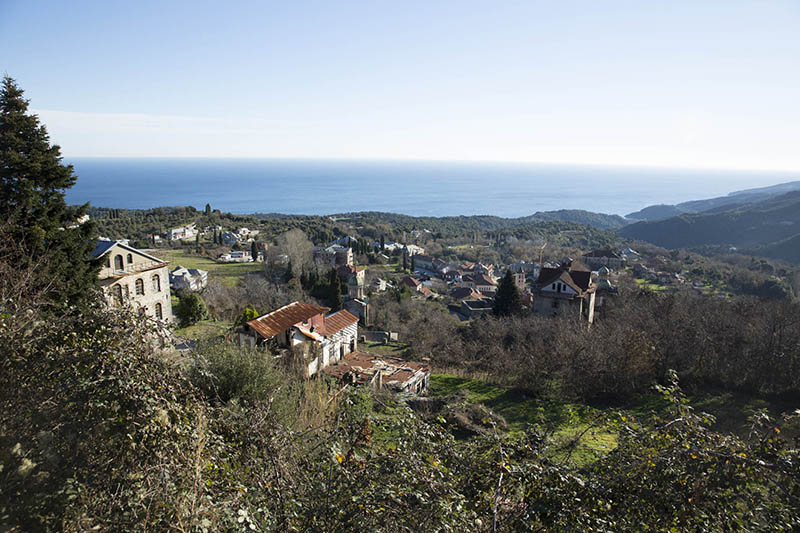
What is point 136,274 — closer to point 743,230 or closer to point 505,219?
point 743,230

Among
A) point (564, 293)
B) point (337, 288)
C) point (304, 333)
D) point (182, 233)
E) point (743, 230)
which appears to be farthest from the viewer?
point (743, 230)

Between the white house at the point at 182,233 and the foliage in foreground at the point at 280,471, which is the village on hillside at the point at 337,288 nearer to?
the white house at the point at 182,233

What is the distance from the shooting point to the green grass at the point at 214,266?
35.7 meters

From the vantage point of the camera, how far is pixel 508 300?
94.8 feet

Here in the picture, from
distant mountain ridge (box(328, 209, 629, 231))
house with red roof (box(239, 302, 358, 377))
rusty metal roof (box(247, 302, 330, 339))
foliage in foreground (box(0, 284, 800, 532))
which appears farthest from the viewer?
distant mountain ridge (box(328, 209, 629, 231))

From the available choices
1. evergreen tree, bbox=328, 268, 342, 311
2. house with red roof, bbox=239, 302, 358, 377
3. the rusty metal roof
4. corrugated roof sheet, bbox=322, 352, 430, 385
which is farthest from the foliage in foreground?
evergreen tree, bbox=328, 268, 342, 311

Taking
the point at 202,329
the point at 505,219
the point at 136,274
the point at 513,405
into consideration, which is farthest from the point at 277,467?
the point at 505,219

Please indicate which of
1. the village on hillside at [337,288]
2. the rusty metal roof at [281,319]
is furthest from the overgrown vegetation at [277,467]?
the rusty metal roof at [281,319]

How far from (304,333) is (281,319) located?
0.92m

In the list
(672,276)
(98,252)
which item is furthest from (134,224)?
(672,276)

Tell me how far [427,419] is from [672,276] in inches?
2405

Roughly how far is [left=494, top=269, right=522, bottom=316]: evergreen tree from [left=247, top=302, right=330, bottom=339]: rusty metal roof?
1621cm

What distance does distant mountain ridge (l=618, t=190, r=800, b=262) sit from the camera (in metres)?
75.1

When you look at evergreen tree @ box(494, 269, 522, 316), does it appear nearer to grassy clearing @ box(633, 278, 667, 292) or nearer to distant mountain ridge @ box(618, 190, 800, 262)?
grassy clearing @ box(633, 278, 667, 292)
